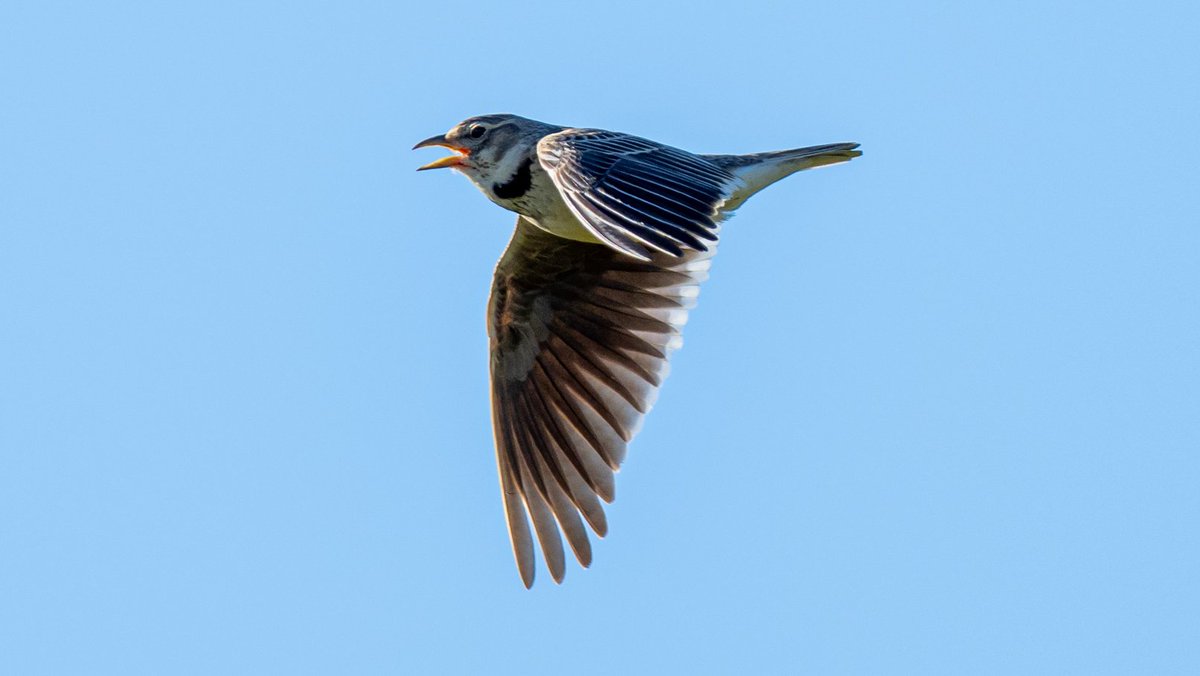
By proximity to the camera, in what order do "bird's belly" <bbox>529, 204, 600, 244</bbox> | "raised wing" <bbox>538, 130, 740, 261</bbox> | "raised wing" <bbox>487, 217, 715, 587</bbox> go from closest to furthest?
"raised wing" <bbox>538, 130, 740, 261</bbox> < "bird's belly" <bbox>529, 204, 600, 244</bbox> < "raised wing" <bbox>487, 217, 715, 587</bbox>

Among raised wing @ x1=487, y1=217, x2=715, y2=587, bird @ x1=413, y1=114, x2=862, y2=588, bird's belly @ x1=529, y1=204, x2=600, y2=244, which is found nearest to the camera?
bird's belly @ x1=529, y1=204, x2=600, y2=244

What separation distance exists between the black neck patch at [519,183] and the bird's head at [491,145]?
4cm

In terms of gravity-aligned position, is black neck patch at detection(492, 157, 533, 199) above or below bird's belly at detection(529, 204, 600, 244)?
above

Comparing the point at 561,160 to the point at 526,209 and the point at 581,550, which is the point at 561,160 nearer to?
the point at 526,209

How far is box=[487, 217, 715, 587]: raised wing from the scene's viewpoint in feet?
36.2

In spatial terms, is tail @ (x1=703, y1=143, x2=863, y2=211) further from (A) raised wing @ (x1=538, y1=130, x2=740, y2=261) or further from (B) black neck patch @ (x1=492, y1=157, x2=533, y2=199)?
(B) black neck patch @ (x1=492, y1=157, x2=533, y2=199)

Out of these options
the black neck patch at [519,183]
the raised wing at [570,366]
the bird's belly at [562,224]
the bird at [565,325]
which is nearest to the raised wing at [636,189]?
the bird at [565,325]

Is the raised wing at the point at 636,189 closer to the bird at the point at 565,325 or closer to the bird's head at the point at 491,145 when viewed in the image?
the bird at the point at 565,325

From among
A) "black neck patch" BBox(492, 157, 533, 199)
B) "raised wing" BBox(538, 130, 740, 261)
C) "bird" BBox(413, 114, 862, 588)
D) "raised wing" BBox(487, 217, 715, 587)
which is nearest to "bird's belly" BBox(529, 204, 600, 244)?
"bird" BBox(413, 114, 862, 588)

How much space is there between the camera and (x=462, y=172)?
35.2ft

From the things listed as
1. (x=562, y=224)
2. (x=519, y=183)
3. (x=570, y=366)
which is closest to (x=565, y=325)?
(x=570, y=366)

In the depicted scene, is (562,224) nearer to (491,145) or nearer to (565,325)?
(491,145)

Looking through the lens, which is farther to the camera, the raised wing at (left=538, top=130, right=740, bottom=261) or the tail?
the tail

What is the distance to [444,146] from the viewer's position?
35.8 ft
